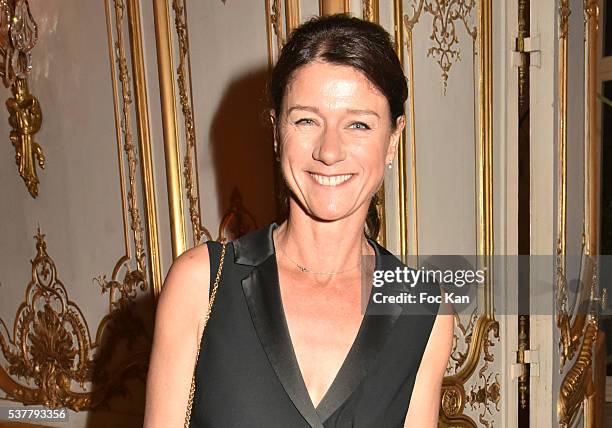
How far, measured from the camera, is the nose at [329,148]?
3.91 ft

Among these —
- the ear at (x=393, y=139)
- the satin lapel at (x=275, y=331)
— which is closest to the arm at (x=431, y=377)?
the satin lapel at (x=275, y=331)

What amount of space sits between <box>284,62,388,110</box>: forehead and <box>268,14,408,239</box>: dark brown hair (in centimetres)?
1

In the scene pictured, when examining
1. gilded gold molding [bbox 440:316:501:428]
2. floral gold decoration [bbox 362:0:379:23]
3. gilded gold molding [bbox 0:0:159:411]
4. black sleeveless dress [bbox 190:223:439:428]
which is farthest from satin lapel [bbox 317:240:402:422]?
gilded gold molding [bbox 0:0:159:411]

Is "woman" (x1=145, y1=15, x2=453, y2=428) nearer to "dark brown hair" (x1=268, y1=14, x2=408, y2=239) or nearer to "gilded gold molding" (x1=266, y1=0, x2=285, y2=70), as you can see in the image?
"dark brown hair" (x1=268, y1=14, x2=408, y2=239)

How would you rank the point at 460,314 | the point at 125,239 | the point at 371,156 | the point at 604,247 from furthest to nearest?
1. the point at 604,247
2. the point at 125,239
3. the point at 460,314
4. the point at 371,156

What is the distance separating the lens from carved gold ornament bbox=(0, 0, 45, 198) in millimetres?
2816

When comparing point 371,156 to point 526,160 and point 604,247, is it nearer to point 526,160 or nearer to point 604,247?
point 526,160

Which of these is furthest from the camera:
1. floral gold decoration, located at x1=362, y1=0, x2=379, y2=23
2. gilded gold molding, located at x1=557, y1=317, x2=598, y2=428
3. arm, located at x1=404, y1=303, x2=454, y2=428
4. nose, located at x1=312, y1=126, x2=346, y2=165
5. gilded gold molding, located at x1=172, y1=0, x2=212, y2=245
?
gilded gold molding, located at x1=557, y1=317, x2=598, y2=428

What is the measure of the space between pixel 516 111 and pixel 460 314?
773 mm

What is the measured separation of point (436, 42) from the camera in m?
2.26

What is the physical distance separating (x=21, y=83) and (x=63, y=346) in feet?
3.80

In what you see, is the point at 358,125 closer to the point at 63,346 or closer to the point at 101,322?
the point at 101,322

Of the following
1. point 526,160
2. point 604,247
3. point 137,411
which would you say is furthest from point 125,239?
point 604,247

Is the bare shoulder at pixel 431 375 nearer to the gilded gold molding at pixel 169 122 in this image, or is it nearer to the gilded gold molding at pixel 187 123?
the gilded gold molding at pixel 187 123
